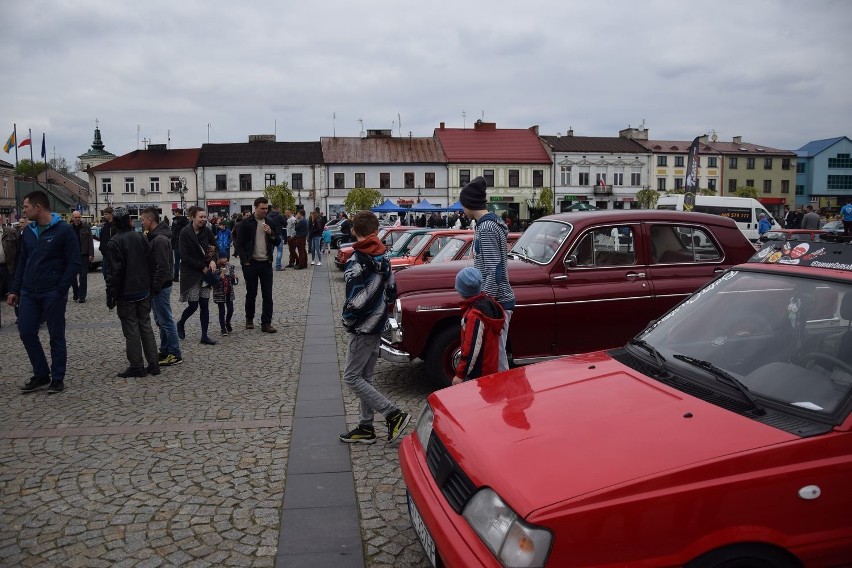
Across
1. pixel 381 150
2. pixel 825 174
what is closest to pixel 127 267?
pixel 381 150

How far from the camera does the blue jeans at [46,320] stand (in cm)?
704

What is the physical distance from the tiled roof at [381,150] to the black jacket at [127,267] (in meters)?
58.6

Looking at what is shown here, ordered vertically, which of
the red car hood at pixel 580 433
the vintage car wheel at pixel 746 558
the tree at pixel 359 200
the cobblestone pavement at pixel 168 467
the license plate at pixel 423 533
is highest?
the tree at pixel 359 200

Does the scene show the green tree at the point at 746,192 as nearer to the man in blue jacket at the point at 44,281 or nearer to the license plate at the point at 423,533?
the man in blue jacket at the point at 44,281

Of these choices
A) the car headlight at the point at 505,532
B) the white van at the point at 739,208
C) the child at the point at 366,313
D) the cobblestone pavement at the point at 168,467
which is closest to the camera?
the car headlight at the point at 505,532

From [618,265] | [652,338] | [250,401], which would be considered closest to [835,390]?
[652,338]

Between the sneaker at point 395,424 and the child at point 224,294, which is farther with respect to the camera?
the child at point 224,294

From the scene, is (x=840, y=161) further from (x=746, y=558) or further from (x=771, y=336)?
(x=746, y=558)

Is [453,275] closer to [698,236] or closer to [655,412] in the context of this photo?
[698,236]

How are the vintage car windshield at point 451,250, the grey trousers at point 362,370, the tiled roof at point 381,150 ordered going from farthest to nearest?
1. the tiled roof at point 381,150
2. the vintage car windshield at point 451,250
3. the grey trousers at point 362,370

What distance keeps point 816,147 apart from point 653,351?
95367 millimetres

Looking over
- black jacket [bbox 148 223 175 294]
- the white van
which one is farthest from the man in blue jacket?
the white van

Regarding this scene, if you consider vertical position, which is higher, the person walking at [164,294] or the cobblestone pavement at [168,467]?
the person walking at [164,294]

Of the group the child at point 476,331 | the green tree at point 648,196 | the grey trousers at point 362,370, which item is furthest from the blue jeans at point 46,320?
the green tree at point 648,196
